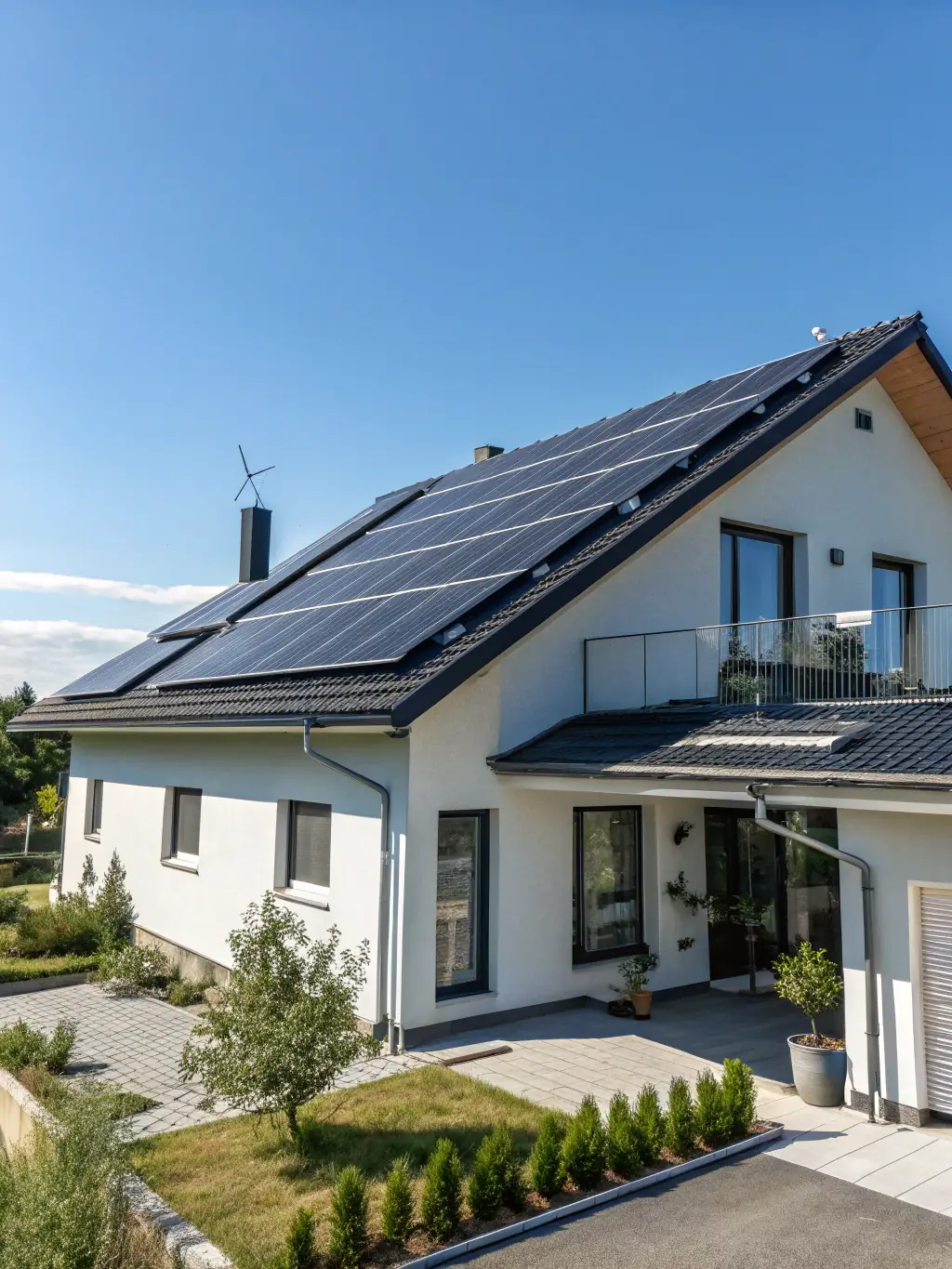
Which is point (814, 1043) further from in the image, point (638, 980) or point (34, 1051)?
point (34, 1051)

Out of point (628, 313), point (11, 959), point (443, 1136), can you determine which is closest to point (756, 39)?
point (628, 313)

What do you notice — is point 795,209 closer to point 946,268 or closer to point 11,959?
point 946,268

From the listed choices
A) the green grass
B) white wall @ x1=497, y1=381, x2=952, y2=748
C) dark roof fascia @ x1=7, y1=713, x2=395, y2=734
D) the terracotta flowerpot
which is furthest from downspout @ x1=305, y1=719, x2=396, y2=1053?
the green grass

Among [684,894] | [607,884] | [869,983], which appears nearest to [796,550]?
[684,894]

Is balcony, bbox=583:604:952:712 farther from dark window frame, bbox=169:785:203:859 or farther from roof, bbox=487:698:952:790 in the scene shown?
dark window frame, bbox=169:785:203:859

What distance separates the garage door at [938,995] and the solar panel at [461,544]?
17.4 ft

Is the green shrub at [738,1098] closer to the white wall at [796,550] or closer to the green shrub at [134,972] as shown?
the white wall at [796,550]

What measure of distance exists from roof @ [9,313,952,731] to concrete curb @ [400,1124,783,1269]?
14.1ft

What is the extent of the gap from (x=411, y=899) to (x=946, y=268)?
→ 1105 cm

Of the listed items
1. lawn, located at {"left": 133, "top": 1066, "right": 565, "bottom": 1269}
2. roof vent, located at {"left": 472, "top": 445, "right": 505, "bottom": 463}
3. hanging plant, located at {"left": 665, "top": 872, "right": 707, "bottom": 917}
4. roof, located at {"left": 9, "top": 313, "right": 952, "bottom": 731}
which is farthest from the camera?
roof vent, located at {"left": 472, "top": 445, "right": 505, "bottom": 463}

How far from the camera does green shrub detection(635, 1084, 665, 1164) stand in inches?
270

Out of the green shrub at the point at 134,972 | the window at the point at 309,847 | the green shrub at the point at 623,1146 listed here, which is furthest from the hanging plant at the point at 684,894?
the green shrub at the point at 134,972

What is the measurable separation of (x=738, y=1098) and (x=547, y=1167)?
1.86 metres

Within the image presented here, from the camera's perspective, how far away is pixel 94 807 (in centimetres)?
1825
